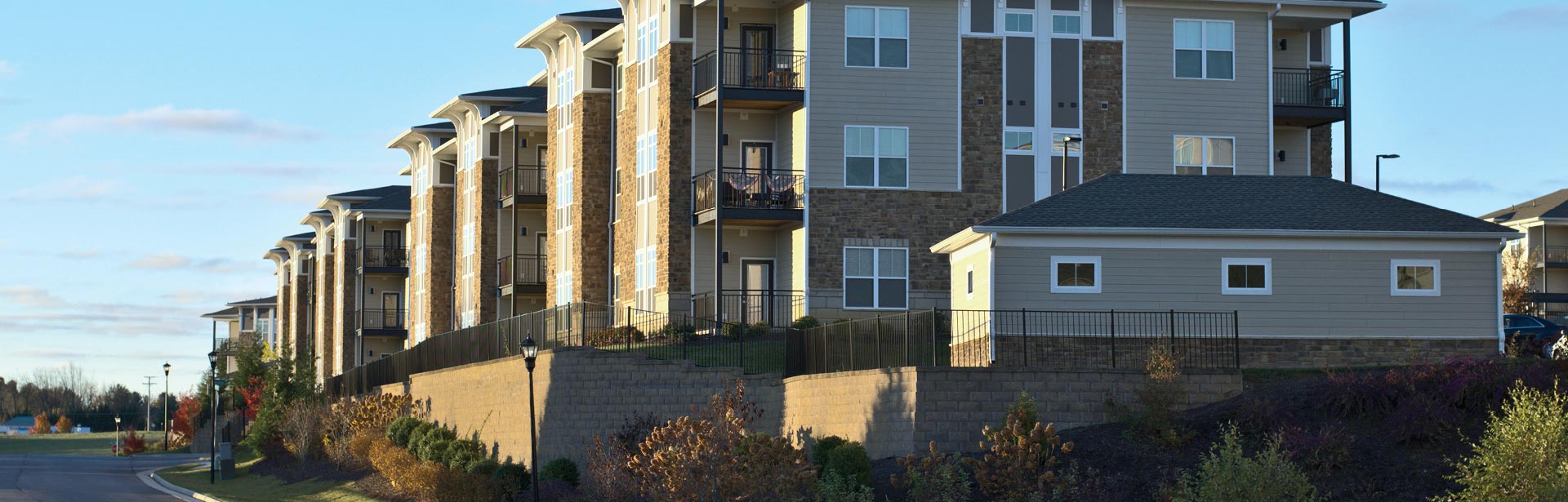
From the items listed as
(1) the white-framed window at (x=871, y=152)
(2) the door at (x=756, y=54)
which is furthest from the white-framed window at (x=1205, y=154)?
(2) the door at (x=756, y=54)

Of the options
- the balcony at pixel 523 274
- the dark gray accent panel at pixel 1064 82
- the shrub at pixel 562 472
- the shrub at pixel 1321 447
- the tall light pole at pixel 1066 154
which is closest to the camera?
the shrub at pixel 1321 447

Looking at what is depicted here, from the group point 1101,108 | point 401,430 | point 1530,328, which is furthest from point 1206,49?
point 401,430

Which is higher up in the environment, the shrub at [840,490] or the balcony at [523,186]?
the balcony at [523,186]

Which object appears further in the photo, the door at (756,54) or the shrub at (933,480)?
the door at (756,54)

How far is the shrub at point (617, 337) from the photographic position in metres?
35.7

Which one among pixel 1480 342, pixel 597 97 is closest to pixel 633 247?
pixel 597 97

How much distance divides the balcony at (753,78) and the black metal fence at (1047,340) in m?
11.6

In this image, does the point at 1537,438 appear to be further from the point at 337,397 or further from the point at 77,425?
the point at 77,425

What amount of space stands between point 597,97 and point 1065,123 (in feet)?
49.5

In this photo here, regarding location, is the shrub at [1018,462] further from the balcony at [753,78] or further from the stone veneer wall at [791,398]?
the balcony at [753,78]

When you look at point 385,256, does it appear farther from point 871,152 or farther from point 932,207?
point 932,207

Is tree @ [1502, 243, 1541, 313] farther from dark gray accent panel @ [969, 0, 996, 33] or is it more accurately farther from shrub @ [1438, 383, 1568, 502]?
shrub @ [1438, 383, 1568, 502]

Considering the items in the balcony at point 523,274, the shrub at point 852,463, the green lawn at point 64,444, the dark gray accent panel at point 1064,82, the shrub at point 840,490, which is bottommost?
the green lawn at point 64,444

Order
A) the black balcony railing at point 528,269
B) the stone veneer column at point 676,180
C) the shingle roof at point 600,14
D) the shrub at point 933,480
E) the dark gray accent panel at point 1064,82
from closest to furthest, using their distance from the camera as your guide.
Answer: the shrub at point 933,480, the dark gray accent panel at point 1064,82, the stone veneer column at point 676,180, the shingle roof at point 600,14, the black balcony railing at point 528,269
